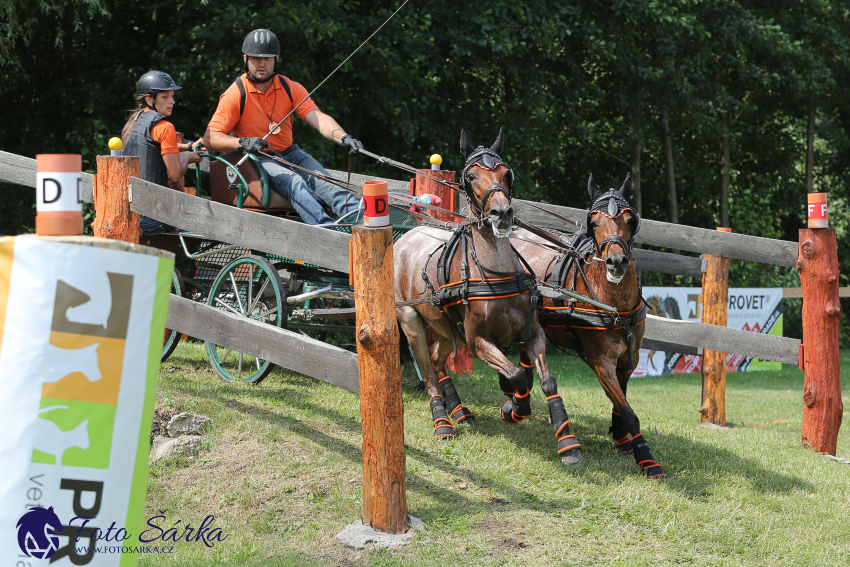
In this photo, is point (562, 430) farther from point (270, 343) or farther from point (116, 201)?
point (116, 201)

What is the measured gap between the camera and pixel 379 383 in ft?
13.6

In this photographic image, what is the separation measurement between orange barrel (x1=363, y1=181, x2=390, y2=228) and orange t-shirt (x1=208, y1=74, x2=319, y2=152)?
118 inches

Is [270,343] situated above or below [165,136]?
below

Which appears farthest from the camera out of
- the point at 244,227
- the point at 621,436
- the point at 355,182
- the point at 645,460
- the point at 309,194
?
the point at 355,182

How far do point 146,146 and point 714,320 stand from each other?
542 cm

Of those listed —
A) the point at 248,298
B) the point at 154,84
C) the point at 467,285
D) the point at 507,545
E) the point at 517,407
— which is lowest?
the point at 507,545

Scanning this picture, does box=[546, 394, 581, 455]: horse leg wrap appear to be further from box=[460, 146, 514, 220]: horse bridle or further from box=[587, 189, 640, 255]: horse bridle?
box=[460, 146, 514, 220]: horse bridle

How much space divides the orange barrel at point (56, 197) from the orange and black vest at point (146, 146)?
14.2 ft

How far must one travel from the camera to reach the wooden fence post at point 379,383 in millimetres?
4109

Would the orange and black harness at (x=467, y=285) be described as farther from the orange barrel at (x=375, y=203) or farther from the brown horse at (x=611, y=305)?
the orange barrel at (x=375, y=203)

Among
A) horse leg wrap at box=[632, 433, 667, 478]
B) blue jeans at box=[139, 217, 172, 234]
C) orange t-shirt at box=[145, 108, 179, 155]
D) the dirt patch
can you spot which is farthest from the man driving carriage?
the dirt patch

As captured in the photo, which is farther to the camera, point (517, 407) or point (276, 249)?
point (517, 407)

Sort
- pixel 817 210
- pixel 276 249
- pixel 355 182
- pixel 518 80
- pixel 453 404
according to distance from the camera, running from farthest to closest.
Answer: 1. pixel 518 80
2. pixel 355 182
3. pixel 817 210
4. pixel 453 404
5. pixel 276 249

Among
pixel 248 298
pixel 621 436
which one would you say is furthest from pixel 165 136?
pixel 621 436
